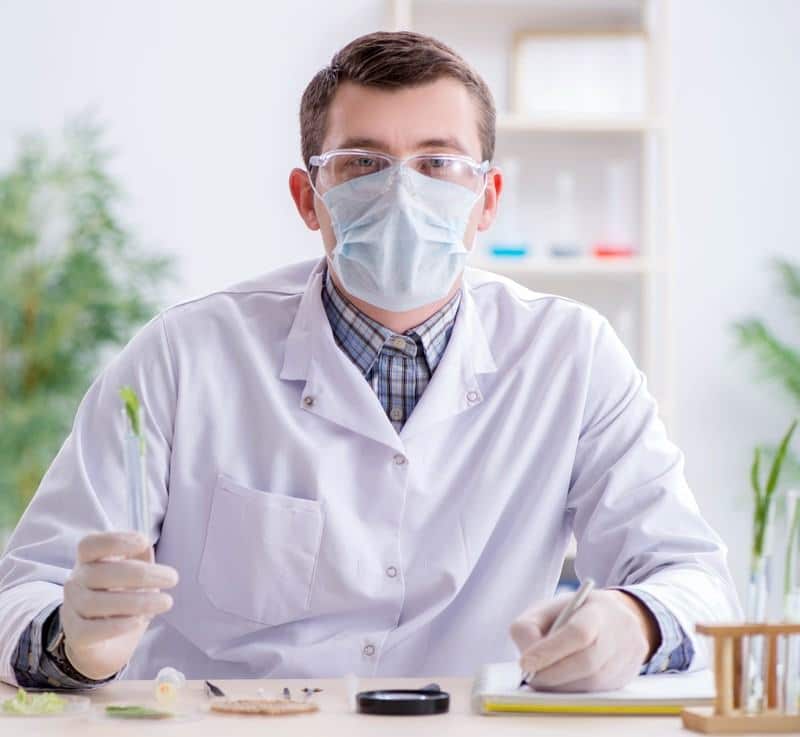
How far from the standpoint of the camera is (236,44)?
12.8 feet

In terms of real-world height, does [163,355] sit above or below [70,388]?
above

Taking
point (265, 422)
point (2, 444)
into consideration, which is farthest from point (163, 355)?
point (2, 444)

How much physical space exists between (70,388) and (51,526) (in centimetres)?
214

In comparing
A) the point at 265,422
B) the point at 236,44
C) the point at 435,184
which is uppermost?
the point at 236,44

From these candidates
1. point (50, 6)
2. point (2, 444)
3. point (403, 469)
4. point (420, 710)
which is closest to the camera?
point (420, 710)

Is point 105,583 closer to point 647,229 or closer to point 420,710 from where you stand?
point 420,710

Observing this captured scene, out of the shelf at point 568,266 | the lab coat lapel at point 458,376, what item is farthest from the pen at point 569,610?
the shelf at point 568,266

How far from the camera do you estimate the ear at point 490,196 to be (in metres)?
1.84

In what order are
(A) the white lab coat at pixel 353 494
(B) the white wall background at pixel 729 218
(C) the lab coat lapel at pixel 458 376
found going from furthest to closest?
(B) the white wall background at pixel 729 218
(C) the lab coat lapel at pixel 458 376
(A) the white lab coat at pixel 353 494

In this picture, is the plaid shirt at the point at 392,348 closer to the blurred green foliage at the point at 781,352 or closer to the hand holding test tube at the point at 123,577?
the hand holding test tube at the point at 123,577

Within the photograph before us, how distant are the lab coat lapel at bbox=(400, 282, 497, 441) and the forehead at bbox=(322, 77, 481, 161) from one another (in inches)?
9.8

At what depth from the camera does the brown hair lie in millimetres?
1713

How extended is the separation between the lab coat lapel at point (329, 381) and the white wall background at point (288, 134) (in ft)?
7.05

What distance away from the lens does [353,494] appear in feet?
5.42
